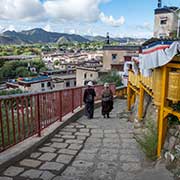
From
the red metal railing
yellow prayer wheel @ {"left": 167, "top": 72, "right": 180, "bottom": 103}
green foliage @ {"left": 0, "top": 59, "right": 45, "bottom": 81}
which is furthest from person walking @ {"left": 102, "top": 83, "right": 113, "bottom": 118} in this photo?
green foliage @ {"left": 0, "top": 59, "right": 45, "bottom": 81}

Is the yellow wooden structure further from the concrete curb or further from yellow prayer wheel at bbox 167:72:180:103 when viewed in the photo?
the concrete curb

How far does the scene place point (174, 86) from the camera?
136 inches

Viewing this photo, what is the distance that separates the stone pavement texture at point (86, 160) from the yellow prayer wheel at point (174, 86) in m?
0.99

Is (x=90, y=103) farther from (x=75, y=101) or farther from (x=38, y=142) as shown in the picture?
(x=38, y=142)

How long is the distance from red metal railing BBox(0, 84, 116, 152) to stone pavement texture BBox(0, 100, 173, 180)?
389mm

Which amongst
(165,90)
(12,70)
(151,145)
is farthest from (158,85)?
(12,70)

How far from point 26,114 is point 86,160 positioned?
1.41 metres

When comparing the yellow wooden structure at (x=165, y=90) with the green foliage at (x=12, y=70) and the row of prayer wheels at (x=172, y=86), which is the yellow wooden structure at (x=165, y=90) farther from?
the green foliage at (x=12, y=70)

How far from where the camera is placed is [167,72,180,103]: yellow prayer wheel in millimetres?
3404

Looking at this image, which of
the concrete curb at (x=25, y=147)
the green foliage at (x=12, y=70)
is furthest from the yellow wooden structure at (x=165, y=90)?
the green foliage at (x=12, y=70)

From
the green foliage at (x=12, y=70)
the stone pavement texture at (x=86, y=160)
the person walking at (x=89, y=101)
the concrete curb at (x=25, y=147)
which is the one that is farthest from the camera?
the green foliage at (x=12, y=70)

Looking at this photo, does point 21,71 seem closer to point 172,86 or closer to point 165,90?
point 165,90

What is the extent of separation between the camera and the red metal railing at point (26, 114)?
13.0 ft

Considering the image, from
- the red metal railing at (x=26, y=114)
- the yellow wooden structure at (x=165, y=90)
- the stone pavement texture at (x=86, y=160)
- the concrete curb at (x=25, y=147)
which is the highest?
the yellow wooden structure at (x=165, y=90)
